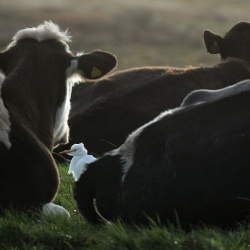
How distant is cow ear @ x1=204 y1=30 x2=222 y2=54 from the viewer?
15.1 metres

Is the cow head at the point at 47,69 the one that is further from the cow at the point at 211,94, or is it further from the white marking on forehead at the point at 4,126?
the cow at the point at 211,94

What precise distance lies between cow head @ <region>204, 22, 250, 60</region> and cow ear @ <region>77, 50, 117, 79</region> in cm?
Answer: 477

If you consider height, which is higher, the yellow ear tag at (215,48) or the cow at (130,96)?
the yellow ear tag at (215,48)

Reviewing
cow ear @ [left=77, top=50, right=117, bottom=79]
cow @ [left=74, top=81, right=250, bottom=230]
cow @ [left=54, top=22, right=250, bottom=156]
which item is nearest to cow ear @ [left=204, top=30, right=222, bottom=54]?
cow @ [left=54, top=22, right=250, bottom=156]

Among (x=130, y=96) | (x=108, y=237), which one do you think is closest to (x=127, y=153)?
(x=108, y=237)

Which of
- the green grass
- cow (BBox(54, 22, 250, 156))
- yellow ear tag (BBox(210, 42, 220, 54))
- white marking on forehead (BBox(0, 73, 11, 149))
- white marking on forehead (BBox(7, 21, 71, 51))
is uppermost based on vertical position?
white marking on forehead (BBox(7, 21, 71, 51))

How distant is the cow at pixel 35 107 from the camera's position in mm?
8430

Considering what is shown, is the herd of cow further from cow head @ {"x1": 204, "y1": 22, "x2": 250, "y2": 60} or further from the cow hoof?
cow head @ {"x1": 204, "y1": 22, "x2": 250, "y2": 60}

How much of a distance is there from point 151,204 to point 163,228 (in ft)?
1.56

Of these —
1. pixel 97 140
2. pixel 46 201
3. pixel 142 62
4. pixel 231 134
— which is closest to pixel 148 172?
pixel 231 134

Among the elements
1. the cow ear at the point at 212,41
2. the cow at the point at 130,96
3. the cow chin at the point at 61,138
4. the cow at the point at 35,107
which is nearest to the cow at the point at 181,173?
the cow at the point at 35,107

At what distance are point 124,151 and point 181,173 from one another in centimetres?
65

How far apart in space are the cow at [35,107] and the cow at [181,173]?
0.86 m

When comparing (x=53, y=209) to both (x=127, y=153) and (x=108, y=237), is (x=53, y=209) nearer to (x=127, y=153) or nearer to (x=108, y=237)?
(x=127, y=153)
